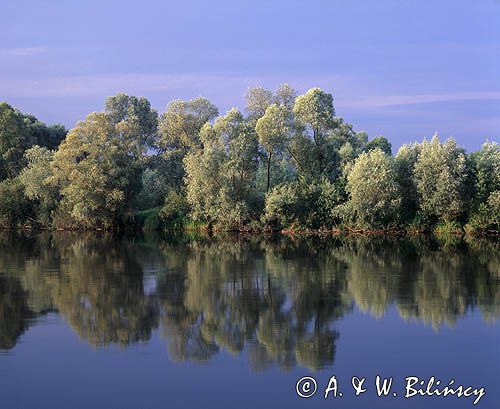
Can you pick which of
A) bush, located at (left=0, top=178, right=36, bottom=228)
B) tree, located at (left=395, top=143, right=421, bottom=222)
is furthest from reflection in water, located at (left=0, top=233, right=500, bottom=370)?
bush, located at (left=0, top=178, right=36, bottom=228)

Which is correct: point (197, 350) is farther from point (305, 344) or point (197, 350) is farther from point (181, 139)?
point (181, 139)

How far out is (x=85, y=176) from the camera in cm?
5412

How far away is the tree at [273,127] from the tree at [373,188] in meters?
6.72

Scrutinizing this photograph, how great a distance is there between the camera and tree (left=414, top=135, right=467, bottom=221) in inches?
1849

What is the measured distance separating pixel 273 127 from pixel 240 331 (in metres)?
36.8

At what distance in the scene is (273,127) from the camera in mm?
51781

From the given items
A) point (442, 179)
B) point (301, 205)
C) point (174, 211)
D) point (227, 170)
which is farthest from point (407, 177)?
point (174, 211)

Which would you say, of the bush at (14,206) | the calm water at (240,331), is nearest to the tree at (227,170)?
the bush at (14,206)

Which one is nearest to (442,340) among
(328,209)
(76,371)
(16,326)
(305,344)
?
(305,344)

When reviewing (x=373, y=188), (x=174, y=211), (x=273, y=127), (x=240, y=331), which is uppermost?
(x=273, y=127)

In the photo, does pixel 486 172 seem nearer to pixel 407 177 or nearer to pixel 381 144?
pixel 407 177

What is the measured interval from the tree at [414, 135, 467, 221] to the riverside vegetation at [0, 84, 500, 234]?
8cm

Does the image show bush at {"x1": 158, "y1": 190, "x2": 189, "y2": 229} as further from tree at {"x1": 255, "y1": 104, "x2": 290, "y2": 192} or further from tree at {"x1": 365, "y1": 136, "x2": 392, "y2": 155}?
tree at {"x1": 365, "y1": 136, "x2": 392, "y2": 155}

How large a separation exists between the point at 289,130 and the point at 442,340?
3872 cm
